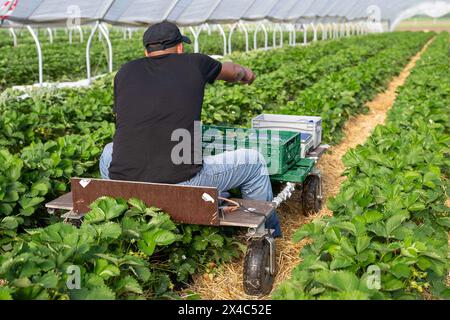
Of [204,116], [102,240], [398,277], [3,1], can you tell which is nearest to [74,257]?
[102,240]

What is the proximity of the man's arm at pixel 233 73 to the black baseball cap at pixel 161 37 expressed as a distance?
16.9 inches

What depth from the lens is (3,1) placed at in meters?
7.75

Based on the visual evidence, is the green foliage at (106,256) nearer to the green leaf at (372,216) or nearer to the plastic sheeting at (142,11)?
the green leaf at (372,216)

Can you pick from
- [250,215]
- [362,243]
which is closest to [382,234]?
[362,243]

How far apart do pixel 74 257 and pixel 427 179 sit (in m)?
2.29

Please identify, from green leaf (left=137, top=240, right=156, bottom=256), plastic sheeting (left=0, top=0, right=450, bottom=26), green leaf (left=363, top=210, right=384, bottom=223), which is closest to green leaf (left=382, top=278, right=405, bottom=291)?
green leaf (left=363, top=210, right=384, bottom=223)

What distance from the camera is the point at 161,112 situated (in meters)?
3.30

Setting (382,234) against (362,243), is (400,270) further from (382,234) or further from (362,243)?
(382,234)

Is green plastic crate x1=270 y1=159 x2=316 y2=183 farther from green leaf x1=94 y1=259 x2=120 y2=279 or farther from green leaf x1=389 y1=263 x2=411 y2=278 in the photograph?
green leaf x1=94 y1=259 x2=120 y2=279

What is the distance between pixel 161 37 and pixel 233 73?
648mm

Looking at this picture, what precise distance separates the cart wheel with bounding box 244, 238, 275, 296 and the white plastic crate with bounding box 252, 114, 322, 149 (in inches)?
Answer: 67.8

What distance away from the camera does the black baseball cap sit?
339 cm

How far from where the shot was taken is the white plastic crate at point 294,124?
4.81m
